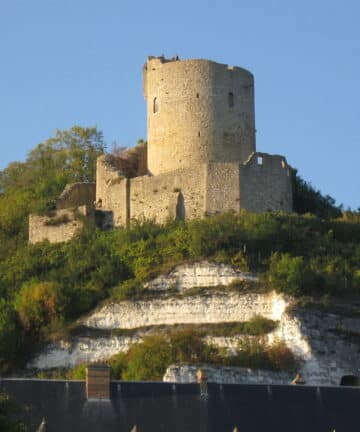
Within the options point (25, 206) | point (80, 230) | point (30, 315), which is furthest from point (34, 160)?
point (30, 315)

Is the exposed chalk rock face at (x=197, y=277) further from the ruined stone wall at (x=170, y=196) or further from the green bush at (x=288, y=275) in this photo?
the ruined stone wall at (x=170, y=196)

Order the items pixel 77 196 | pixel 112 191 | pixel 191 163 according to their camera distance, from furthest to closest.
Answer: pixel 77 196, pixel 112 191, pixel 191 163

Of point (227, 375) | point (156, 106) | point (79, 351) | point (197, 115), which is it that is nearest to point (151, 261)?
point (79, 351)

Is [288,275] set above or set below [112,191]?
below

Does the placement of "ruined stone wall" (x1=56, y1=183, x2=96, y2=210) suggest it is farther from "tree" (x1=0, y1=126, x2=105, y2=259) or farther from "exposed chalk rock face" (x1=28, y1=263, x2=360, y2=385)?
"exposed chalk rock face" (x1=28, y1=263, x2=360, y2=385)

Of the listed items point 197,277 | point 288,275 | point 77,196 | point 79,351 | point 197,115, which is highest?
point 197,115

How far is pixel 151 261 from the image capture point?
54938 millimetres

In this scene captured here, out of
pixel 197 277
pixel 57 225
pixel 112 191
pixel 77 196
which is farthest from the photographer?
pixel 77 196

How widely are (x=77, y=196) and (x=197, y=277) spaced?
28.9ft

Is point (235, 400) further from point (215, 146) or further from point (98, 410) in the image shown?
point (215, 146)

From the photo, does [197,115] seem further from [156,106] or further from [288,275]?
[288,275]

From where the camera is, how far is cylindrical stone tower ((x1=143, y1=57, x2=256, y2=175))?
58344 mm

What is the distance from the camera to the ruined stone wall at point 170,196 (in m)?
56.7

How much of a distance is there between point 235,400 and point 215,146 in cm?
1804
